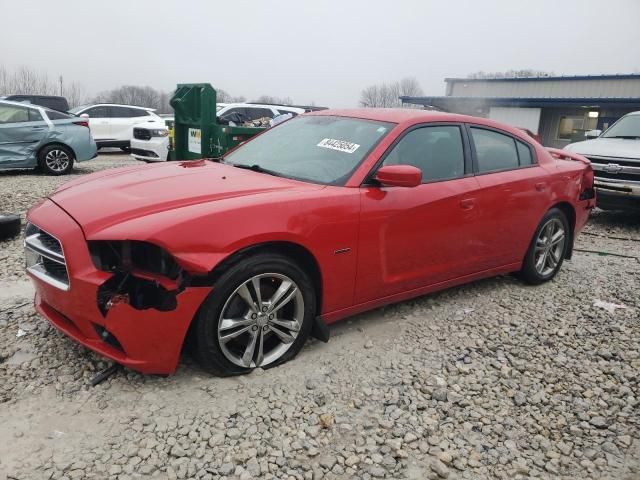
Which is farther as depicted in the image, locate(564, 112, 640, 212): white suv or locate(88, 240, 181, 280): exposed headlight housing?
locate(564, 112, 640, 212): white suv

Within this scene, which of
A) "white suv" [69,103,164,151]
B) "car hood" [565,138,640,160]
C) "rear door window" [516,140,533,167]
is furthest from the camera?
"white suv" [69,103,164,151]

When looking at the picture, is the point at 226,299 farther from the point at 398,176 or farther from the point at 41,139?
the point at 41,139

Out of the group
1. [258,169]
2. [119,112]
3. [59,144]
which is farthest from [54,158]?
[258,169]

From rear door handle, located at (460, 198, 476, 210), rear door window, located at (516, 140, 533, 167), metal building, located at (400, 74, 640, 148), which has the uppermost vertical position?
metal building, located at (400, 74, 640, 148)

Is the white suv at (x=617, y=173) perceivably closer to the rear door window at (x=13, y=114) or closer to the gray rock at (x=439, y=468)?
the gray rock at (x=439, y=468)

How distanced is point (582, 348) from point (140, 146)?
9.82 m

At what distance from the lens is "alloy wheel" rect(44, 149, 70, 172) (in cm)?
1009

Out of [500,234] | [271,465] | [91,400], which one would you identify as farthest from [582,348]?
[91,400]

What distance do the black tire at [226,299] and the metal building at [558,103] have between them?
25651mm

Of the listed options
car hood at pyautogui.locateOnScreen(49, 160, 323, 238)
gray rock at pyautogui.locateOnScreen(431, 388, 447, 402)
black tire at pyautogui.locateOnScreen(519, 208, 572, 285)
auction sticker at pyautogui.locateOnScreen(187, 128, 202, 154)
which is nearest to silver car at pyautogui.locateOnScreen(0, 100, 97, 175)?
auction sticker at pyautogui.locateOnScreen(187, 128, 202, 154)

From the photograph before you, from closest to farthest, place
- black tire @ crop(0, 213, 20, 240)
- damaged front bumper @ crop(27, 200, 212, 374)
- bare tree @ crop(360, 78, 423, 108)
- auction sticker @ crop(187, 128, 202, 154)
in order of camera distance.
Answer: damaged front bumper @ crop(27, 200, 212, 374) → black tire @ crop(0, 213, 20, 240) → auction sticker @ crop(187, 128, 202, 154) → bare tree @ crop(360, 78, 423, 108)

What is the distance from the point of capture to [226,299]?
2.75 m

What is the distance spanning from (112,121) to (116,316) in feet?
45.7

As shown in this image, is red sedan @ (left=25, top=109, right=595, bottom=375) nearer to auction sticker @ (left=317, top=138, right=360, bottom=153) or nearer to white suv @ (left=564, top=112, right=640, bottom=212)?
auction sticker @ (left=317, top=138, right=360, bottom=153)
